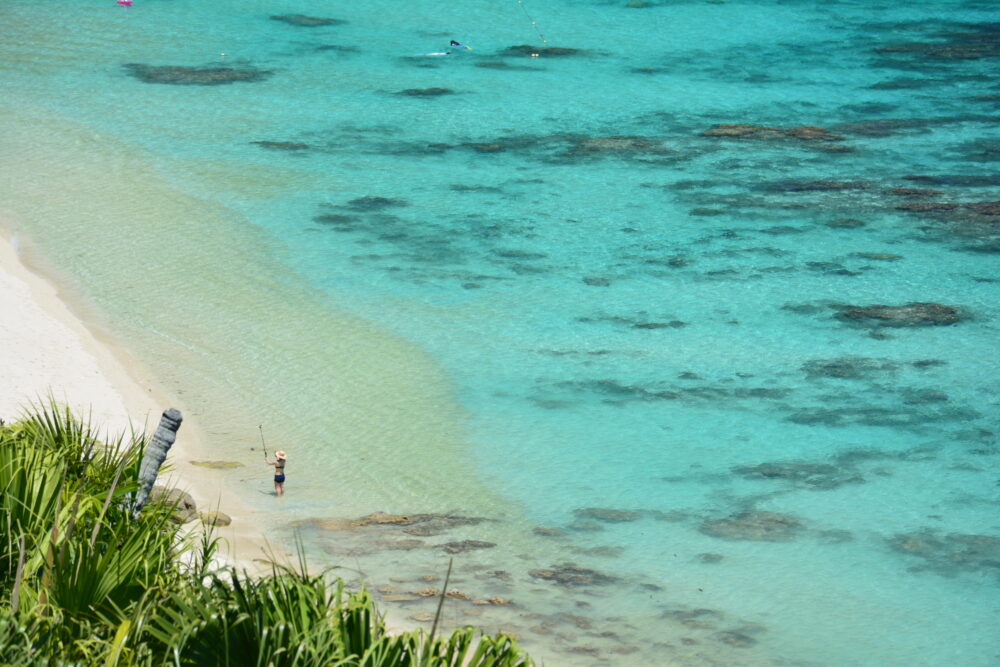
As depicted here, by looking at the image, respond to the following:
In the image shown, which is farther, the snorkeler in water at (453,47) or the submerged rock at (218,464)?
the snorkeler in water at (453,47)

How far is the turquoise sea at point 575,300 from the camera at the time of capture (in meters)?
9.52

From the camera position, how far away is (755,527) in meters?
10.2

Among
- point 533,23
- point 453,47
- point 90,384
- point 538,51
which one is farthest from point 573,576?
point 533,23

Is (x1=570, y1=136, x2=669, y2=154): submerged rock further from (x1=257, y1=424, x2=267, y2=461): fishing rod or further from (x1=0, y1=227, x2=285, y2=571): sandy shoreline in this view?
(x1=257, y1=424, x2=267, y2=461): fishing rod

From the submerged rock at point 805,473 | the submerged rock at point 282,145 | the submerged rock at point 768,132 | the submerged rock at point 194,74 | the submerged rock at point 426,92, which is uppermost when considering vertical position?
the submerged rock at point 194,74

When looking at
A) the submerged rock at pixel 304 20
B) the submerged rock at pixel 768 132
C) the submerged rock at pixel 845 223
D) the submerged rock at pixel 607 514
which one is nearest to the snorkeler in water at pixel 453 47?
the submerged rock at pixel 304 20

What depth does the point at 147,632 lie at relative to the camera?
5434 mm

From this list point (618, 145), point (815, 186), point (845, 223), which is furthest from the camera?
point (618, 145)

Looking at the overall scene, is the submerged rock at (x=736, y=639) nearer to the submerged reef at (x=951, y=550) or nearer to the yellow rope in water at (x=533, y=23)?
the submerged reef at (x=951, y=550)

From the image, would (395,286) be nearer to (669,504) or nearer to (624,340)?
(624,340)

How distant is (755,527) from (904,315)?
513 centimetres

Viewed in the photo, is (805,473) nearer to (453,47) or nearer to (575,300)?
(575,300)

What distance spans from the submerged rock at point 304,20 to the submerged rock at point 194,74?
4.10 m

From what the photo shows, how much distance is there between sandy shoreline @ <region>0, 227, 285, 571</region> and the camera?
9.81 metres
